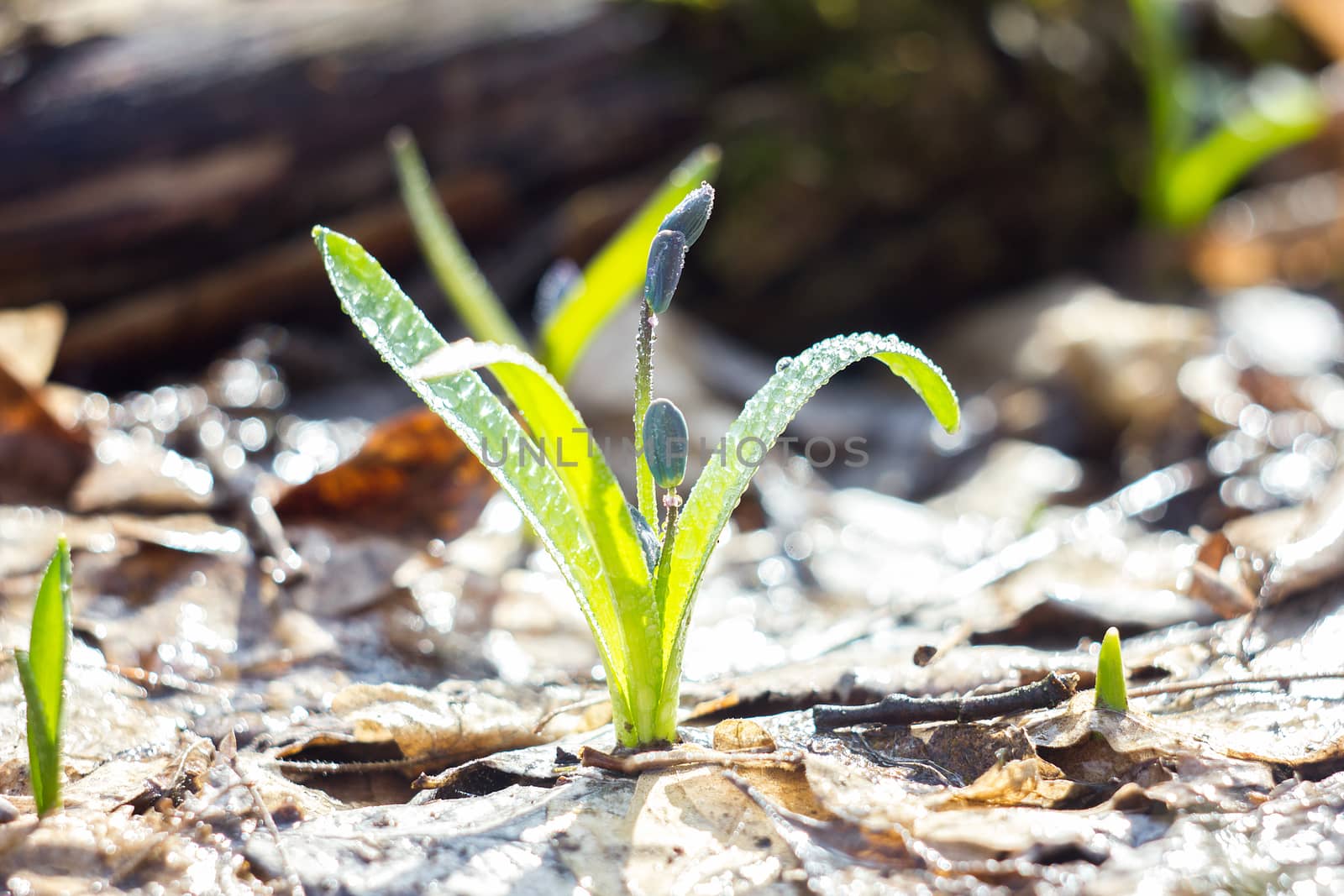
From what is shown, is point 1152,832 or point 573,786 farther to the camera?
point 573,786

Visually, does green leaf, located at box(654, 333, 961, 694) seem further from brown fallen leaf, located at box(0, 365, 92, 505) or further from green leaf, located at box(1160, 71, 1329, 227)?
green leaf, located at box(1160, 71, 1329, 227)

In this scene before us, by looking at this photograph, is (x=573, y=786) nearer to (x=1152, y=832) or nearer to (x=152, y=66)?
(x=1152, y=832)

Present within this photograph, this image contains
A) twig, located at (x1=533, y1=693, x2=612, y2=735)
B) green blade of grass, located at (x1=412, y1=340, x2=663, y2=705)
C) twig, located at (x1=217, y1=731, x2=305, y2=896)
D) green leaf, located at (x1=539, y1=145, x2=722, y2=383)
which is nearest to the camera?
twig, located at (x1=217, y1=731, x2=305, y2=896)

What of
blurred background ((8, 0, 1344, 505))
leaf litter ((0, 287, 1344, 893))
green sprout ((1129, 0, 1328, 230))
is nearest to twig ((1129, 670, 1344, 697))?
leaf litter ((0, 287, 1344, 893))

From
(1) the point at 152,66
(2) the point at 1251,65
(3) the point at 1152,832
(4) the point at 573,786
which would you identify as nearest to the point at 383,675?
(4) the point at 573,786

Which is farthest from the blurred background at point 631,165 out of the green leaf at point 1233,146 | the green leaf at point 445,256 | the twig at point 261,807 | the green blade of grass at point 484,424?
the twig at point 261,807
